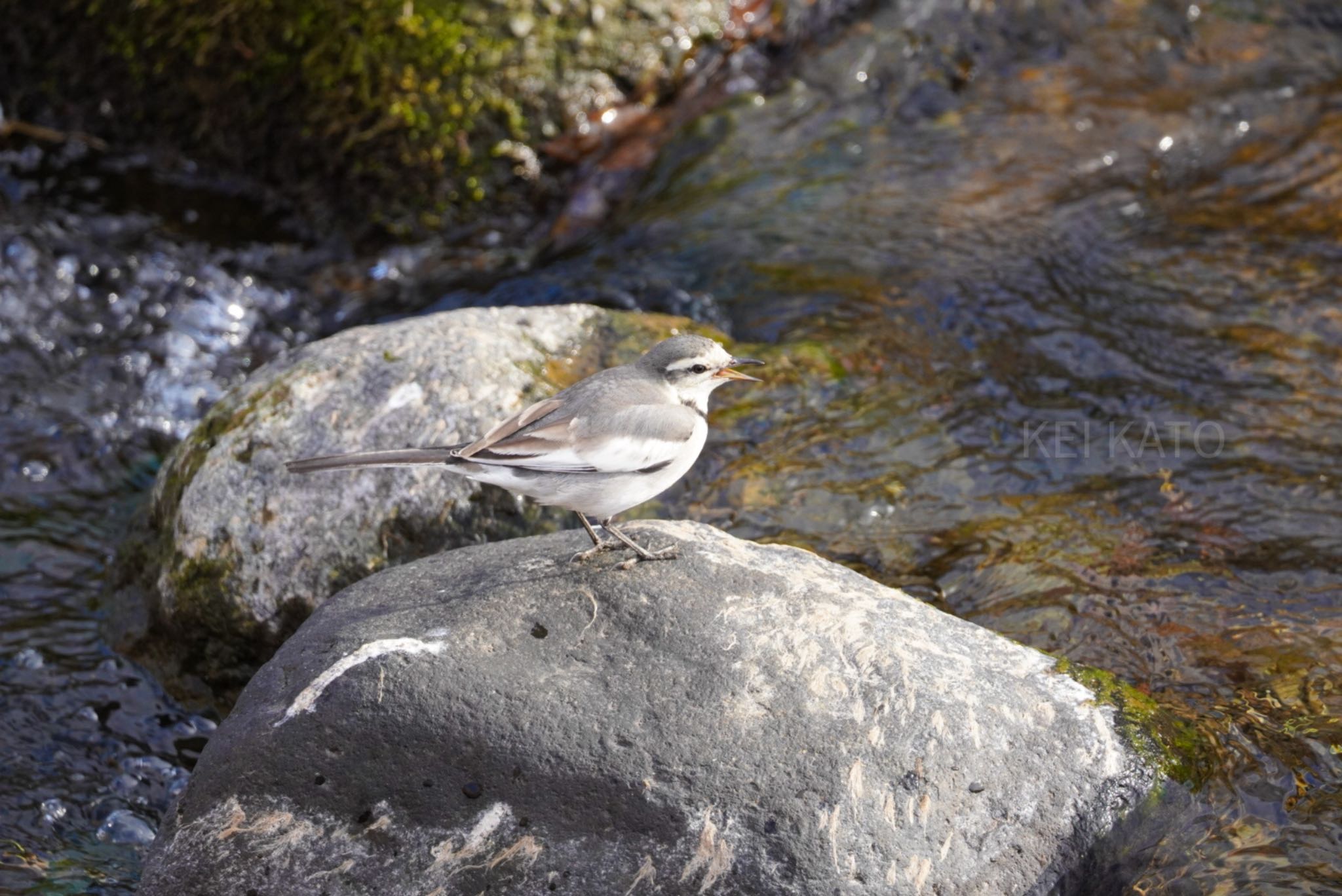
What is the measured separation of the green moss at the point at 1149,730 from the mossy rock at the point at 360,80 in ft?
22.9

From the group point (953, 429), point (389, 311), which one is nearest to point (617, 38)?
point (389, 311)

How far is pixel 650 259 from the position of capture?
954cm

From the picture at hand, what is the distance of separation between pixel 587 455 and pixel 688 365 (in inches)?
34.3

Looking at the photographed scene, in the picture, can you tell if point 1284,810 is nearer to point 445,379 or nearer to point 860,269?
point 445,379

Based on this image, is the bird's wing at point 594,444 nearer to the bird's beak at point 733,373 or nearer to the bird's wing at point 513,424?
the bird's wing at point 513,424

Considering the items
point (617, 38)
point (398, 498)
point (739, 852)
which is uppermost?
point (617, 38)

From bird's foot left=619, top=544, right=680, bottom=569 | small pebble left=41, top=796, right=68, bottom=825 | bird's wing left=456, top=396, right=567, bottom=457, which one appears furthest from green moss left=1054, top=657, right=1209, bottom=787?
small pebble left=41, top=796, right=68, bottom=825

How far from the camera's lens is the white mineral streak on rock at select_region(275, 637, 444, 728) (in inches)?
187

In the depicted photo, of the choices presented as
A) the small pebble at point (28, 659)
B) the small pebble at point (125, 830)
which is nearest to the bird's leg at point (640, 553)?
the small pebble at point (125, 830)

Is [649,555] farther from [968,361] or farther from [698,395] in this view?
[968,361]

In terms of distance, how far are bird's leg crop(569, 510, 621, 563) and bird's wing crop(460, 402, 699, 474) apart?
32 centimetres

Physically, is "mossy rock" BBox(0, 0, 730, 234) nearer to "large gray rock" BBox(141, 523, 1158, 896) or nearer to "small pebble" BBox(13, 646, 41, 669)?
"small pebble" BBox(13, 646, 41, 669)

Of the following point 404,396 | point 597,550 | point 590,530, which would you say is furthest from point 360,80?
point 597,550

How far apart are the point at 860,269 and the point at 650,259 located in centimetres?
163
